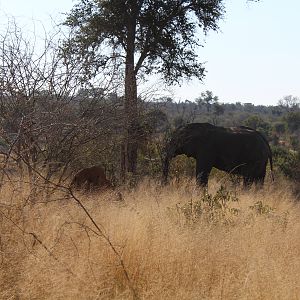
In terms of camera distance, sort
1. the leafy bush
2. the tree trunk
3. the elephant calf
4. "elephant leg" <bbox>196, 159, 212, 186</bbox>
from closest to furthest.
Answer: the leafy bush < the elephant calf < the tree trunk < "elephant leg" <bbox>196, 159, 212, 186</bbox>

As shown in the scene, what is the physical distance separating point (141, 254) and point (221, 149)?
7337 mm

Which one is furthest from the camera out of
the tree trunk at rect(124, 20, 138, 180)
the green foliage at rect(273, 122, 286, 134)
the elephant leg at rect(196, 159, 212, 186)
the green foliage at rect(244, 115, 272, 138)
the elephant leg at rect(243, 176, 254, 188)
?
the green foliage at rect(273, 122, 286, 134)

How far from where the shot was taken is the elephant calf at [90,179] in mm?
8383

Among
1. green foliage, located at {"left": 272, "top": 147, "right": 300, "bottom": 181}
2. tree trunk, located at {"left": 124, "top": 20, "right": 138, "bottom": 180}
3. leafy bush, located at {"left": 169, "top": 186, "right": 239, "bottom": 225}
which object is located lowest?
green foliage, located at {"left": 272, "top": 147, "right": 300, "bottom": 181}

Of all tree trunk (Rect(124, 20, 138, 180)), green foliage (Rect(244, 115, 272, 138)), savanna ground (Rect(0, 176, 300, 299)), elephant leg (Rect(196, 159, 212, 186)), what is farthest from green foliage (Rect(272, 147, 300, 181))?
green foliage (Rect(244, 115, 272, 138))

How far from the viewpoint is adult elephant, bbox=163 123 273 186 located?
38.2ft

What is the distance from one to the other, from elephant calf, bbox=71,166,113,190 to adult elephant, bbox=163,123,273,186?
278cm

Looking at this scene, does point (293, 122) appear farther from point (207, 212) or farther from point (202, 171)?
point (207, 212)

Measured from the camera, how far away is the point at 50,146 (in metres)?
7.69

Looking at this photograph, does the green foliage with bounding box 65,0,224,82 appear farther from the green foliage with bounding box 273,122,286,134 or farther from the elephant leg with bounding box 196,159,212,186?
the green foliage with bounding box 273,122,286,134

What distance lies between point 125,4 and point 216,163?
14.0 ft

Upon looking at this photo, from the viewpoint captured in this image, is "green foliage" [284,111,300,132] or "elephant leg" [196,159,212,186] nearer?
"elephant leg" [196,159,212,186]

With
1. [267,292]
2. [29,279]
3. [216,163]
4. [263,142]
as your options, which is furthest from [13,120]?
Answer: [263,142]

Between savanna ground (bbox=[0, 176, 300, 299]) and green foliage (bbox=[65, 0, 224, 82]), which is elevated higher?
green foliage (bbox=[65, 0, 224, 82])
